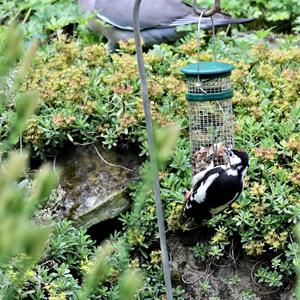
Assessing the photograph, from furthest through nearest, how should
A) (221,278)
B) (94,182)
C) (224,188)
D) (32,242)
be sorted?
(94,182)
(221,278)
(224,188)
(32,242)

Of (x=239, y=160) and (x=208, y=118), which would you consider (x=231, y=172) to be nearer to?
(x=239, y=160)

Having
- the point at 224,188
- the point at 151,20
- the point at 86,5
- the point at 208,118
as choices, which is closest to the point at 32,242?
the point at 224,188

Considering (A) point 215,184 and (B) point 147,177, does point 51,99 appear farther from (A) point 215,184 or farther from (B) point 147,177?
(B) point 147,177

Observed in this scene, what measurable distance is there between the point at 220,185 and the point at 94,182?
0.99m

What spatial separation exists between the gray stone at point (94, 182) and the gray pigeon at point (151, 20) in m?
1.30

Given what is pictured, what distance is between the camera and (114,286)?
9.57 ft

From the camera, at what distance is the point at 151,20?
4477 millimetres

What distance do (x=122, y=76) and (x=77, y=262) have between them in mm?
1015

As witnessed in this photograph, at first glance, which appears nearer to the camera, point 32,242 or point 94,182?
point 32,242

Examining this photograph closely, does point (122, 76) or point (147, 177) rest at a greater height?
point (147, 177)

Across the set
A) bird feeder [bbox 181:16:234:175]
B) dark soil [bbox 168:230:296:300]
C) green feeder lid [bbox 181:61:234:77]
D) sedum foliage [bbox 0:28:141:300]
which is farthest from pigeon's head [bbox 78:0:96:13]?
green feeder lid [bbox 181:61:234:77]

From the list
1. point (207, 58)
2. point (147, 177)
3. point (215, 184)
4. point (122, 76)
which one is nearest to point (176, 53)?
point (207, 58)

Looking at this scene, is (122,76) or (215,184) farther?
(122,76)

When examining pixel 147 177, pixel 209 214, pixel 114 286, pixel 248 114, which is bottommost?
pixel 114 286
